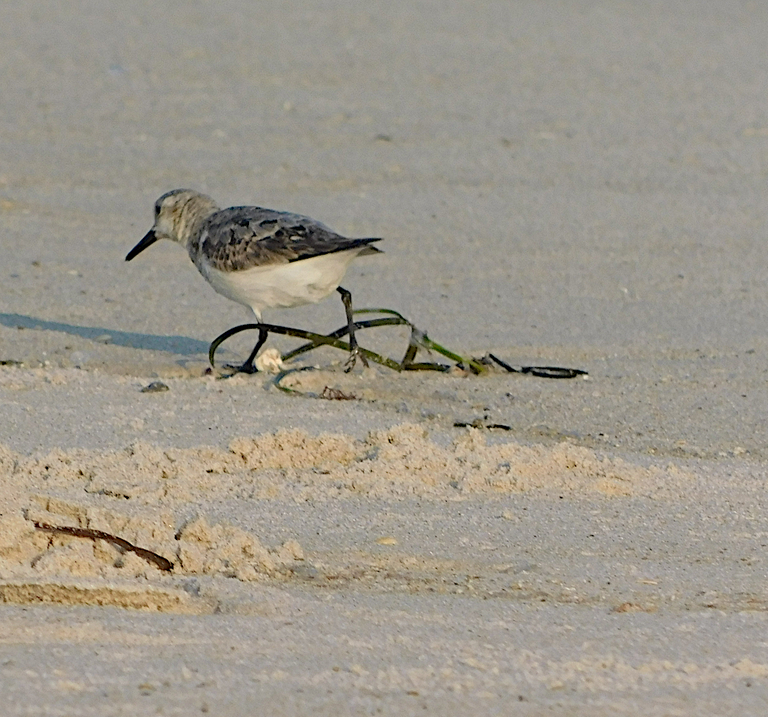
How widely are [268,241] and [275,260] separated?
0.10 metres

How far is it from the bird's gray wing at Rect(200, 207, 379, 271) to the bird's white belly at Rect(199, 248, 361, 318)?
27mm

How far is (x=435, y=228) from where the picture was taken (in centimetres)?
770

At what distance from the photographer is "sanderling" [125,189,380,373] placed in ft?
17.6

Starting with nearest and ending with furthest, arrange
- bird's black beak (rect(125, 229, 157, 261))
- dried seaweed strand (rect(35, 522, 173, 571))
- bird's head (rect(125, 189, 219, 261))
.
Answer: dried seaweed strand (rect(35, 522, 173, 571)) → bird's head (rect(125, 189, 219, 261)) → bird's black beak (rect(125, 229, 157, 261))

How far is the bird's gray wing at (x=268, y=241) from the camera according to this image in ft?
17.6

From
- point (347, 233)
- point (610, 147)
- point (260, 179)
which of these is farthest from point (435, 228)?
point (610, 147)

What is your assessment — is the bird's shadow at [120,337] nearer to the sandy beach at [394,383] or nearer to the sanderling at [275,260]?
the sandy beach at [394,383]

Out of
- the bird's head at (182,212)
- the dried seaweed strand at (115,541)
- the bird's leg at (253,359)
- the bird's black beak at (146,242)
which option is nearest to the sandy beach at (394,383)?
the dried seaweed strand at (115,541)

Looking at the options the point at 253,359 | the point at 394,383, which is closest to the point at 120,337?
the point at 253,359

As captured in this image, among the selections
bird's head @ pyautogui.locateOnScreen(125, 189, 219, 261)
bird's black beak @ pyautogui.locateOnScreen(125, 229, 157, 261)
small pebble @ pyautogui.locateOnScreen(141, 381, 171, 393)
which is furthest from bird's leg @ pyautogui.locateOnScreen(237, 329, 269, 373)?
bird's black beak @ pyautogui.locateOnScreen(125, 229, 157, 261)

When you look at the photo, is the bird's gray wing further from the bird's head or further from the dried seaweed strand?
the dried seaweed strand

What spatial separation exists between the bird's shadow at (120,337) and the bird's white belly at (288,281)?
373mm

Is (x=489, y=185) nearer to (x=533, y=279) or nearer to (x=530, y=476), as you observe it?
(x=533, y=279)

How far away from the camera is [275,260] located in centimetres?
538
